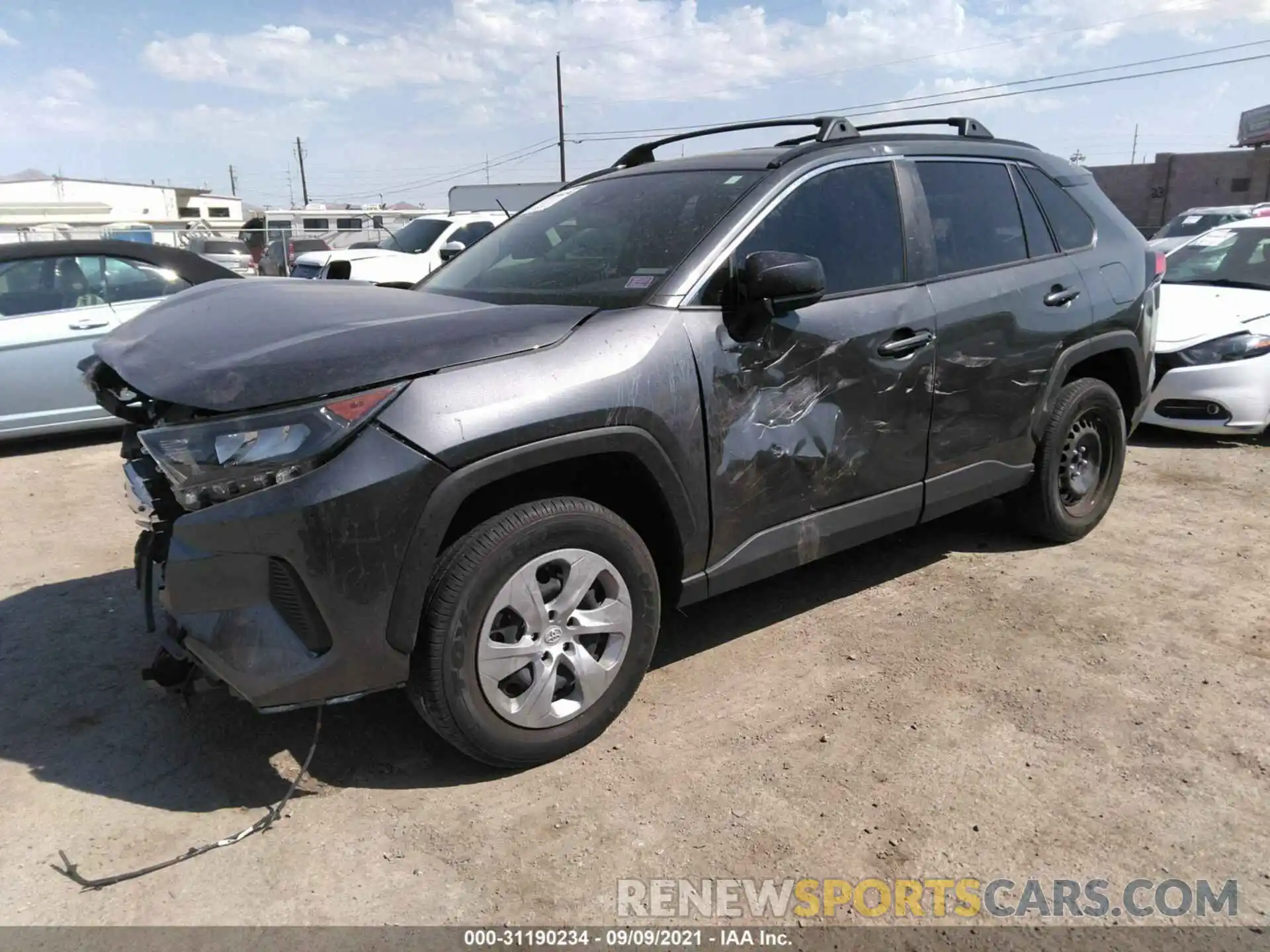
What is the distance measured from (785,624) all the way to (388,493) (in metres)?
2.02

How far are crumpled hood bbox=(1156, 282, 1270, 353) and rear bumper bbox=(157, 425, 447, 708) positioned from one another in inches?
234

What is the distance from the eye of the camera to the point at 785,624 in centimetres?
383

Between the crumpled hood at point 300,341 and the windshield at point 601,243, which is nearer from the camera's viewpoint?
the crumpled hood at point 300,341

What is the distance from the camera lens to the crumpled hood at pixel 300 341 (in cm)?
238

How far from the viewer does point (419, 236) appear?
529 inches

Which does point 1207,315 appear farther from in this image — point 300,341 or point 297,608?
point 297,608

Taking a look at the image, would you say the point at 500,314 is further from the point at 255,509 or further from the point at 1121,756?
the point at 1121,756

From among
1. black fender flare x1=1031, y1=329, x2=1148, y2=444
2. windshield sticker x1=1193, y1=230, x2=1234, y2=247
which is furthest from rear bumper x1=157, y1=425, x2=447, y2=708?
windshield sticker x1=1193, y1=230, x2=1234, y2=247

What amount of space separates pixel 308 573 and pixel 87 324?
5.65 meters

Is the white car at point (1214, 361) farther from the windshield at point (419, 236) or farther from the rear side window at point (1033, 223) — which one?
the windshield at point (419, 236)

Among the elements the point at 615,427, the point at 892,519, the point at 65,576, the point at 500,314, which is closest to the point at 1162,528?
the point at 892,519

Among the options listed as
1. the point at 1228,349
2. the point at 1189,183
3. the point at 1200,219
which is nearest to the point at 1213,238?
the point at 1228,349

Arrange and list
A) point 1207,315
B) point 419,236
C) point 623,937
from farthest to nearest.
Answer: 1. point 419,236
2. point 1207,315
3. point 623,937

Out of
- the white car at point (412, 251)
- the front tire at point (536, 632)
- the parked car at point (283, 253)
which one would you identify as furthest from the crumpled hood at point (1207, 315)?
the parked car at point (283, 253)
